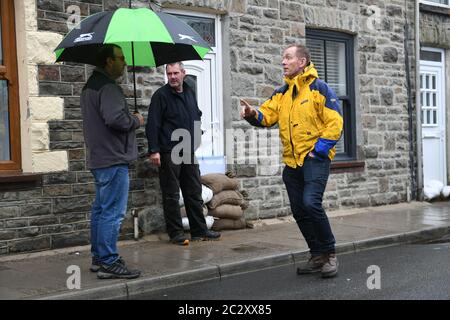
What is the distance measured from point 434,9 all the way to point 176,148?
756cm

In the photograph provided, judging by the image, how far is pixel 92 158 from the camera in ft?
18.9

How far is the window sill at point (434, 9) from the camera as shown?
40.7 ft

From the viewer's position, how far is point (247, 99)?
9.33 m

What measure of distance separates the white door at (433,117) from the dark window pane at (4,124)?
28.2 ft

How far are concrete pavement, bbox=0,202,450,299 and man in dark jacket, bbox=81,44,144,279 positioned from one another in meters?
0.28

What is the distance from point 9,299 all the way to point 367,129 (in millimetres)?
7759

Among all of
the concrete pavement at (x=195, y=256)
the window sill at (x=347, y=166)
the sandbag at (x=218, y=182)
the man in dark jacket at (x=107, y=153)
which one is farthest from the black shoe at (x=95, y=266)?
the window sill at (x=347, y=166)

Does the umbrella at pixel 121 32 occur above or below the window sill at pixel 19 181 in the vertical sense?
above

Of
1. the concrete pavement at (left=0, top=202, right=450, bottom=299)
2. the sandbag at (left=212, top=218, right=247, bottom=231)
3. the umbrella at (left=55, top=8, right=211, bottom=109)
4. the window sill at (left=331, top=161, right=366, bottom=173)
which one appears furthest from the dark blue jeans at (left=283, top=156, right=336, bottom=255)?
the window sill at (left=331, top=161, right=366, bottom=173)

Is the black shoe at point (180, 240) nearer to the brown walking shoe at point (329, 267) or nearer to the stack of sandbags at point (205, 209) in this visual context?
the stack of sandbags at point (205, 209)

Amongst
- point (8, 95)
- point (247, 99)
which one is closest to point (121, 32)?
point (8, 95)

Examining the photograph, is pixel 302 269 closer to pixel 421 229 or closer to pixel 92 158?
pixel 92 158

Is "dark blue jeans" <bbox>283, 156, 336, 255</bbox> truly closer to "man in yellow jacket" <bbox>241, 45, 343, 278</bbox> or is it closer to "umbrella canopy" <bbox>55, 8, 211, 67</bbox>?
"man in yellow jacket" <bbox>241, 45, 343, 278</bbox>

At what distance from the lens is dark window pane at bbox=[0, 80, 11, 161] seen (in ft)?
23.5
